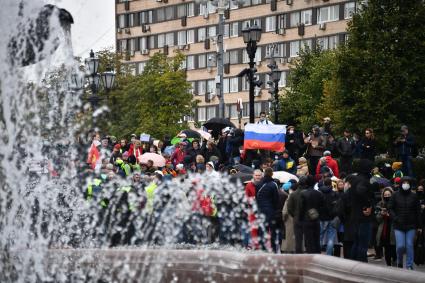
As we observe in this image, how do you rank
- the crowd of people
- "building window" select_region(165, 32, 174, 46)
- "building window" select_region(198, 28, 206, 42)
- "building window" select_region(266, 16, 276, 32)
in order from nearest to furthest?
1. the crowd of people
2. "building window" select_region(266, 16, 276, 32)
3. "building window" select_region(198, 28, 206, 42)
4. "building window" select_region(165, 32, 174, 46)

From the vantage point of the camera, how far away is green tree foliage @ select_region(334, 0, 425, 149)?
2153 inches

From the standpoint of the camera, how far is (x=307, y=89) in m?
76.4

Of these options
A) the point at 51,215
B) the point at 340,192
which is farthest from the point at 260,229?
the point at 51,215

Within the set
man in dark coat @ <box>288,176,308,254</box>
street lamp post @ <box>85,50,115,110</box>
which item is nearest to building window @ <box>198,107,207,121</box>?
street lamp post @ <box>85,50,115,110</box>

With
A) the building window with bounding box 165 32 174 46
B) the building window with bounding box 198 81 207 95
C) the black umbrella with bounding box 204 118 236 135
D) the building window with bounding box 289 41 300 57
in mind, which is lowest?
the black umbrella with bounding box 204 118 236 135

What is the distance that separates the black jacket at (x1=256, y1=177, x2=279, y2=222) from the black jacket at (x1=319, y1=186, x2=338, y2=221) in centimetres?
81

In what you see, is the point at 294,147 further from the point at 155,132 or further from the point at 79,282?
the point at 155,132

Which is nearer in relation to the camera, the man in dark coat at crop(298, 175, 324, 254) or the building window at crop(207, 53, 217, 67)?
the man in dark coat at crop(298, 175, 324, 254)

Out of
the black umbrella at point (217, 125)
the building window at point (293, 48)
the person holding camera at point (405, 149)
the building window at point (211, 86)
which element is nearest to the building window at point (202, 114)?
the building window at point (211, 86)

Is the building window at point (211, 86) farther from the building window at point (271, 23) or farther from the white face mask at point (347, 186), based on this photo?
the white face mask at point (347, 186)

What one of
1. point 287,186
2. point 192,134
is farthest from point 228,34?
point 287,186

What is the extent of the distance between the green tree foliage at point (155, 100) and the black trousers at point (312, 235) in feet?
192

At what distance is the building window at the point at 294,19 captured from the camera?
98438mm

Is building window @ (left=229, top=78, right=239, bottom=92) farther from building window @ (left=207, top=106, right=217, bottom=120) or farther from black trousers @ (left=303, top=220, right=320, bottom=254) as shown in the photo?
black trousers @ (left=303, top=220, right=320, bottom=254)
